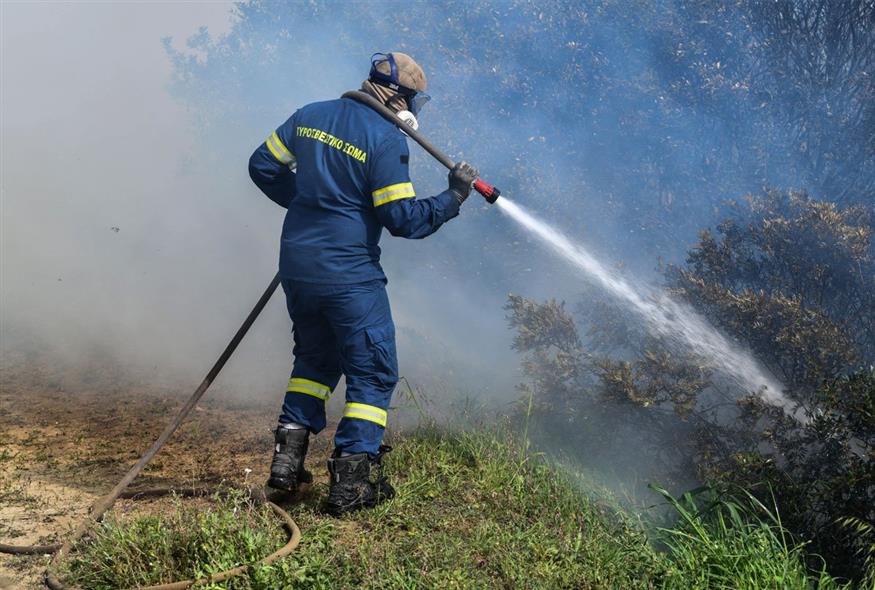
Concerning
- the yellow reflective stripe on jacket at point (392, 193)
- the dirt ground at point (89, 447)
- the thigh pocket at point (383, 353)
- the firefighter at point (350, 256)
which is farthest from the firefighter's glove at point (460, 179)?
the dirt ground at point (89, 447)

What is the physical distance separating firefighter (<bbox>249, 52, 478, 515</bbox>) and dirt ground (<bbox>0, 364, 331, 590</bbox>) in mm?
568

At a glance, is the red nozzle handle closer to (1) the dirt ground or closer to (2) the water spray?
(2) the water spray

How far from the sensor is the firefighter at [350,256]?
4.03 m

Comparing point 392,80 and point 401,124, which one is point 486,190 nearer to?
point 401,124

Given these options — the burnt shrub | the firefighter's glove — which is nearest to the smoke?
the burnt shrub

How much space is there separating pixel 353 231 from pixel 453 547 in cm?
153

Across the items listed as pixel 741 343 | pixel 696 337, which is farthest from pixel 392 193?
pixel 741 343

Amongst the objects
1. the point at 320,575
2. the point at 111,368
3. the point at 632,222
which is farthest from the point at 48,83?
the point at 320,575

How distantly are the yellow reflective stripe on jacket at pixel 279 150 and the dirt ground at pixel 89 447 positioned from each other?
1.62 metres

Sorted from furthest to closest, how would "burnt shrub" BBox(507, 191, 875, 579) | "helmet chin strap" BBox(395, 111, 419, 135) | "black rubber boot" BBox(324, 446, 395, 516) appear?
1. "burnt shrub" BBox(507, 191, 875, 579)
2. "helmet chin strap" BBox(395, 111, 419, 135)
3. "black rubber boot" BBox(324, 446, 395, 516)

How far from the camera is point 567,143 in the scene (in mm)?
7098

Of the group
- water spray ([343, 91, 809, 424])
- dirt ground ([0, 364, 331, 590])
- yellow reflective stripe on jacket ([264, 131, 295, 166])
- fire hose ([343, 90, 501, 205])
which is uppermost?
fire hose ([343, 90, 501, 205])

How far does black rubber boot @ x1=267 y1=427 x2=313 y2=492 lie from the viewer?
4082mm

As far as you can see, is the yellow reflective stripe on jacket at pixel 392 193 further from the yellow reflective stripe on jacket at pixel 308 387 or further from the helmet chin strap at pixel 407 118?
the yellow reflective stripe on jacket at pixel 308 387
